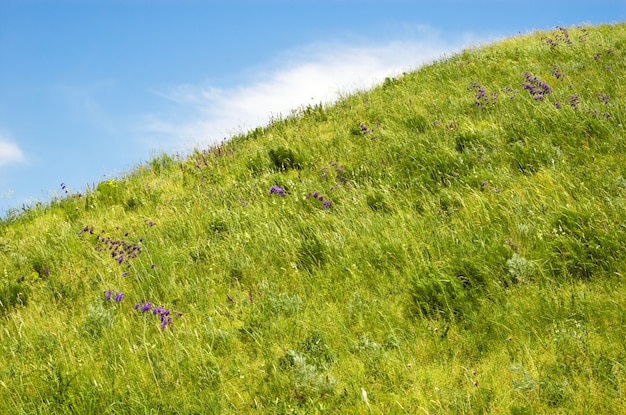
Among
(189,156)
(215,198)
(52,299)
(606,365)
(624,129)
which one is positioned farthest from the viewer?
(189,156)

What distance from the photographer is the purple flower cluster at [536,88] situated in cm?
871

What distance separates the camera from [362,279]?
15.6ft

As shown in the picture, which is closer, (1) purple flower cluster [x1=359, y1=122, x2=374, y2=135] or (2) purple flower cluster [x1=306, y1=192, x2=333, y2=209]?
(2) purple flower cluster [x1=306, y1=192, x2=333, y2=209]

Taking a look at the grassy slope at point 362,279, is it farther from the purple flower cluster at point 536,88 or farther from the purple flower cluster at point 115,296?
the purple flower cluster at point 536,88

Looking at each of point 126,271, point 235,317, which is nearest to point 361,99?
point 126,271

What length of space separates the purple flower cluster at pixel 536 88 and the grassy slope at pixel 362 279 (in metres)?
0.23

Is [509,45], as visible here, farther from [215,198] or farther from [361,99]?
[215,198]

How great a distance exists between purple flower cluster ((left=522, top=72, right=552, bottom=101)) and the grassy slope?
233 mm

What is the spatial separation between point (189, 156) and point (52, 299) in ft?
20.6

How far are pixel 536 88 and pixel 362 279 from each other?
21.6 feet

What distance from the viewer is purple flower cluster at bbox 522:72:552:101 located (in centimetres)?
871

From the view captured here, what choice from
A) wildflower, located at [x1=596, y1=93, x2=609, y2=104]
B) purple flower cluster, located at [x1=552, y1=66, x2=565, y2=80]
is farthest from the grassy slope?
purple flower cluster, located at [x1=552, y1=66, x2=565, y2=80]

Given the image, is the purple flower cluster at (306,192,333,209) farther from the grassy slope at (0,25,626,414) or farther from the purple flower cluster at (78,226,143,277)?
the purple flower cluster at (78,226,143,277)

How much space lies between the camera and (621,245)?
A: 166 inches
